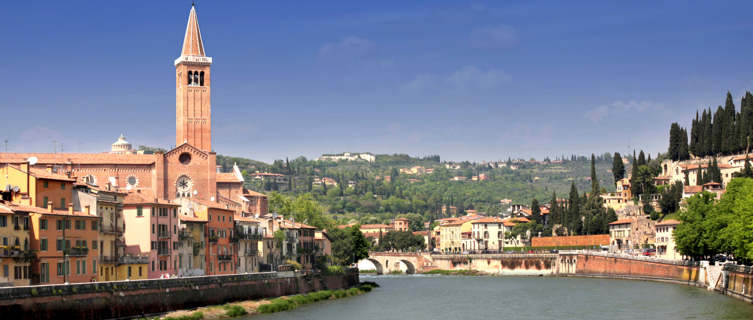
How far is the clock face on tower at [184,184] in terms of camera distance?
99.3 metres

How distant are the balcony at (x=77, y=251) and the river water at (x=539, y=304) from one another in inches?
482

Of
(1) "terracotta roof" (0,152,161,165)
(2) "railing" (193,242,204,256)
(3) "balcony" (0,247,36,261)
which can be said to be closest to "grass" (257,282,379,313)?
(2) "railing" (193,242,204,256)

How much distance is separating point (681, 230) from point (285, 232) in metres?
36.0

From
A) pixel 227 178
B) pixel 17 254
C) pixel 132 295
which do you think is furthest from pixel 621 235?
pixel 17 254

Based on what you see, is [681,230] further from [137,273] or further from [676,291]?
[137,273]

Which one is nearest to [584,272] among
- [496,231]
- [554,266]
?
[554,266]

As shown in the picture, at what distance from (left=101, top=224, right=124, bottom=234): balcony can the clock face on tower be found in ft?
116

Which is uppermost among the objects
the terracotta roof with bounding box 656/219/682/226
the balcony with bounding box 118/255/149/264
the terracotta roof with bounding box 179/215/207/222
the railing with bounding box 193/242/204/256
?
the terracotta roof with bounding box 179/215/207/222

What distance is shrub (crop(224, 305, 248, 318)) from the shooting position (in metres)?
63.5

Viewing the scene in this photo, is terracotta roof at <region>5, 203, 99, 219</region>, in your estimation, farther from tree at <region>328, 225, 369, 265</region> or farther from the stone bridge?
the stone bridge

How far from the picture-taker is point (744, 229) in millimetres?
71062

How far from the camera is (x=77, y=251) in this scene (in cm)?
5584

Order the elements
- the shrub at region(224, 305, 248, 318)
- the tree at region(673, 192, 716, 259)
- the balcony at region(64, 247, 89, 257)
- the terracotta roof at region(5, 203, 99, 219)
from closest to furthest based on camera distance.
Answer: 1. the terracotta roof at region(5, 203, 99, 219)
2. the balcony at region(64, 247, 89, 257)
3. the shrub at region(224, 305, 248, 318)
4. the tree at region(673, 192, 716, 259)

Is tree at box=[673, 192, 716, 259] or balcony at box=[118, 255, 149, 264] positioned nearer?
balcony at box=[118, 255, 149, 264]
